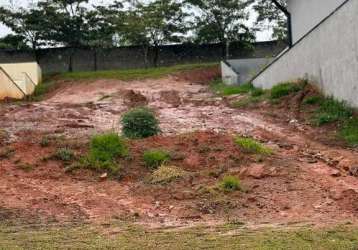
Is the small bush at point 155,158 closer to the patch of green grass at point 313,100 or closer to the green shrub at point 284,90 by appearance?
the patch of green grass at point 313,100

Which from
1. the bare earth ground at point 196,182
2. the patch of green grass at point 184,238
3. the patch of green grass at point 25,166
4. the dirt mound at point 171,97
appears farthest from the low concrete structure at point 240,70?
the patch of green grass at point 184,238

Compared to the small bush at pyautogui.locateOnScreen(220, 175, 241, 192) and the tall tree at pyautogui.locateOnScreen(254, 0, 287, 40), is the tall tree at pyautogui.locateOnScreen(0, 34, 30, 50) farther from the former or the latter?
the small bush at pyautogui.locateOnScreen(220, 175, 241, 192)

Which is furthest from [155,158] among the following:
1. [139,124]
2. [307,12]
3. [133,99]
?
[133,99]

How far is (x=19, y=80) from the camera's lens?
1016 inches

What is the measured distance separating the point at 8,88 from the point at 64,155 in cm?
1448

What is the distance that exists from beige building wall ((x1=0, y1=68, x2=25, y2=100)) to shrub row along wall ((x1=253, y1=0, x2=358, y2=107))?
426 inches

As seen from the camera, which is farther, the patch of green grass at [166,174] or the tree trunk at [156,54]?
the tree trunk at [156,54]

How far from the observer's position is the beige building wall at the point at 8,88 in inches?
875

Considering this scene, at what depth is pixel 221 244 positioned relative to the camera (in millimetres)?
5328

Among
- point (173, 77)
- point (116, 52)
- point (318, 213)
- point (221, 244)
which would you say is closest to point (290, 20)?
point (173, 77)

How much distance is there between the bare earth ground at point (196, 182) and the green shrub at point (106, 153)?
18 cm

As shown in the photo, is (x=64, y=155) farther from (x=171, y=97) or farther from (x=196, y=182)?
(x=171, y=97)

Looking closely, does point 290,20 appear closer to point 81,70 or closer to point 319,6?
point 319,6

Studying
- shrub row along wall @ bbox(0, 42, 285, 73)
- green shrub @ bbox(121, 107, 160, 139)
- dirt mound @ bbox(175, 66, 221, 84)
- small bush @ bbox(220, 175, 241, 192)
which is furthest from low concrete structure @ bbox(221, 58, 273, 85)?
small bush @ bbox(220, 175, 241, 192)
